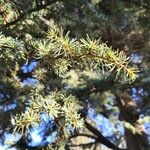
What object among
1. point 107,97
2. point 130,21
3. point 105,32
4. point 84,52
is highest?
point 105,32

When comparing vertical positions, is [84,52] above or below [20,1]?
below

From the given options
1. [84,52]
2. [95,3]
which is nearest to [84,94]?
[95,3]

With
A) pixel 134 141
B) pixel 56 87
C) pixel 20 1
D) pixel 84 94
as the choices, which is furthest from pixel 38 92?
pixel 134 141

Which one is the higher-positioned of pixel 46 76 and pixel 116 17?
pixel 116 17

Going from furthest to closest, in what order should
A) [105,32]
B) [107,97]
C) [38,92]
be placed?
[105,32], [107,97], [38,92]

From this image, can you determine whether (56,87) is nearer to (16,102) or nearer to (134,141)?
(16,102)

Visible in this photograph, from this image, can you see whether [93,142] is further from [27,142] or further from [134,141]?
[27,142]

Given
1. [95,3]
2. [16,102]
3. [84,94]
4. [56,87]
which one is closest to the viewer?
[56,87]

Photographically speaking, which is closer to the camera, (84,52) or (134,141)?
(84,52)

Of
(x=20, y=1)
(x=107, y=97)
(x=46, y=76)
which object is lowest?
(x=46, y=76)
